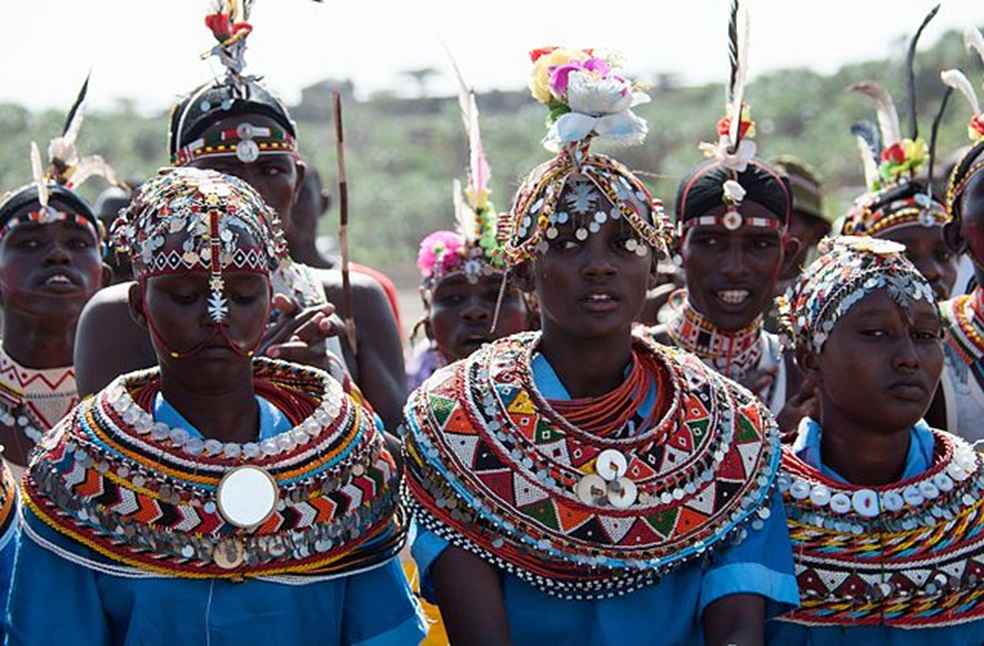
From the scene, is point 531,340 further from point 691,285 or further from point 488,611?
point 691,285

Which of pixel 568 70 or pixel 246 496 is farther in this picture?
pixel 568 70

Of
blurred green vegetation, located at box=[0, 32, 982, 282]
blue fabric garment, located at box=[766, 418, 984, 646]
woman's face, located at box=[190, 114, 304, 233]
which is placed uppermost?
woman's face, located at box=[190, 114, 304, 233]

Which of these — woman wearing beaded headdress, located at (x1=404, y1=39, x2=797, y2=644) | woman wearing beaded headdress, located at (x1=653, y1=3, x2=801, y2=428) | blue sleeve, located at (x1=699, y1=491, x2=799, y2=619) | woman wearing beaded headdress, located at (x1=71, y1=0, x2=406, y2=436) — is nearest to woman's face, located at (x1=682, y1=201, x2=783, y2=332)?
woman wearing beaded headdress, located at (x1=653, y1=3, x2=801, y2=428)

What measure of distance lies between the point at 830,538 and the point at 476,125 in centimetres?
163

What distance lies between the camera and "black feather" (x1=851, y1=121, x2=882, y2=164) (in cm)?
753

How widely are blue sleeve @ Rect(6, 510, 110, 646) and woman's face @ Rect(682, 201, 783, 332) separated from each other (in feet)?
8.79

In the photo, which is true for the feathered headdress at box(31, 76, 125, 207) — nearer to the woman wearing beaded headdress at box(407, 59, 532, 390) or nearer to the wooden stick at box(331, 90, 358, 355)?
the wooden stick at box(331, 90, 358, 355)

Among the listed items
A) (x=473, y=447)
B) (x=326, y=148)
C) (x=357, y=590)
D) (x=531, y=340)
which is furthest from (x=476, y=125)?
(x=326, y=148)

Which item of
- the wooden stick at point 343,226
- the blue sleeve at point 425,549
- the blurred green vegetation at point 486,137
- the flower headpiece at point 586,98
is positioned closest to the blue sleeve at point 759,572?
the blue sleeve at point 425,549

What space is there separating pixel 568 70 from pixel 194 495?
1.44 metres

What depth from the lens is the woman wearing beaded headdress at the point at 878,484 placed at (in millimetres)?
4207

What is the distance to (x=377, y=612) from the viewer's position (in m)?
4.07

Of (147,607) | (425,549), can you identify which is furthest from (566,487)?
(147,607)

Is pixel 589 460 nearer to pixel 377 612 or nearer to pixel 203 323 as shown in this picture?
pixel 377 612
